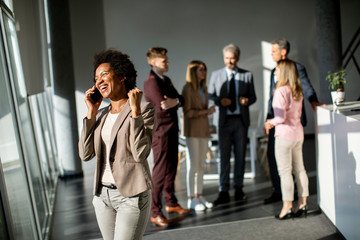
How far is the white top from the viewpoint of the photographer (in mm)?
2541

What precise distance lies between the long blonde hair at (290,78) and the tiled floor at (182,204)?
140 cm

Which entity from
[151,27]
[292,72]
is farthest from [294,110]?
[151,27]

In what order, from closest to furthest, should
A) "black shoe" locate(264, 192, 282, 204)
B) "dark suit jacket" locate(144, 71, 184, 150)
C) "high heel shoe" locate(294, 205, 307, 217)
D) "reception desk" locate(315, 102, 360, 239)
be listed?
"reception desk" locate(315, 102, 360, 239), "dark suit jacket" locate(144, 71, 184, 150), "high heel shoe" locate(294, 205, 307, 217), "black shoe" locate(264, 192, 282, 204)

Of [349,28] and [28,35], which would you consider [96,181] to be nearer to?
[28,35]

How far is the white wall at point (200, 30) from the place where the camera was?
35.7ft

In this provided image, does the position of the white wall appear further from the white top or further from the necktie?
the white top

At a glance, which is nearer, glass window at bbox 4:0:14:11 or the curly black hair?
the curly black hair

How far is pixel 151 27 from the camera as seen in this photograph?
440 inches

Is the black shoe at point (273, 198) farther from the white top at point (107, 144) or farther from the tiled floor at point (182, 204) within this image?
the white top at point (107, 144)

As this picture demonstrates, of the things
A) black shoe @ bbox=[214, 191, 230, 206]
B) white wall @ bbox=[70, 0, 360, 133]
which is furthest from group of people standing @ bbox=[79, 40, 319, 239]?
white wall @ bbox=[70, 0, 360, 133]

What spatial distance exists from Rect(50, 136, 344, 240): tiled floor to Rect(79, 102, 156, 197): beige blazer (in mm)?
2214

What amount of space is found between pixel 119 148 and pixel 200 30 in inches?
365

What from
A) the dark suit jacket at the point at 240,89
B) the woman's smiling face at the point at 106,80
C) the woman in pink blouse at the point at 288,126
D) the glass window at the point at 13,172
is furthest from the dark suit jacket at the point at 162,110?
the woman's smiling face at the point at 106,80

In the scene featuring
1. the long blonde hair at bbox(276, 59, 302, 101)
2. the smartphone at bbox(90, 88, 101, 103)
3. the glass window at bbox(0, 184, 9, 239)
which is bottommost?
the glass window at bbox(0, 184, 9, 239)
